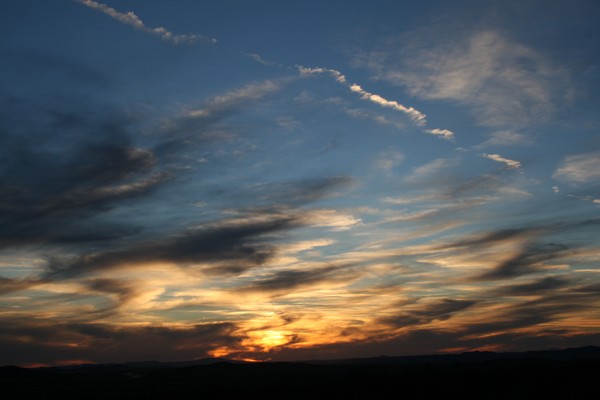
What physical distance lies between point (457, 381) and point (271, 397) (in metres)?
34.4

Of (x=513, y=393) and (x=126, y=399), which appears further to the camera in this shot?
(x=126, y=399)

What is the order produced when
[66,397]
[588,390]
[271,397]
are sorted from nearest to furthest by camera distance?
[588,390] → [271,397] → [66,397]

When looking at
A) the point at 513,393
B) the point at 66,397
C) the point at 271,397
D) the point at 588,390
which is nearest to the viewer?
the point at 588,390

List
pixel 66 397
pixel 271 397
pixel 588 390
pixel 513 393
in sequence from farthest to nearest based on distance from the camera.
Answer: pixel 66 397
pixel 271 397
pixel 513 393
pixel 588 390

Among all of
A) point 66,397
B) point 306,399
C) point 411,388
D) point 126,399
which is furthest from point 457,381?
Answer: point 66,397

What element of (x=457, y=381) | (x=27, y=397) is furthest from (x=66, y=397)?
(x=457, y=381)

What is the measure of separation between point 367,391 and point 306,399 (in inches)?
429

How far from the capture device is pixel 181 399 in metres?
92.8

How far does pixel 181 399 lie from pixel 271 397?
15.6 metres

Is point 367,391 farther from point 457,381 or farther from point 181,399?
point 181,399

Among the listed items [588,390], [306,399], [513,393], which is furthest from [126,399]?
[588,390]

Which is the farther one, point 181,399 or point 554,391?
point 181,399

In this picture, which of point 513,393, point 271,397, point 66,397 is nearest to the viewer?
point 513,393

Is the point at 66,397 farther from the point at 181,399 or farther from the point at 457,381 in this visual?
the point at 457,381
